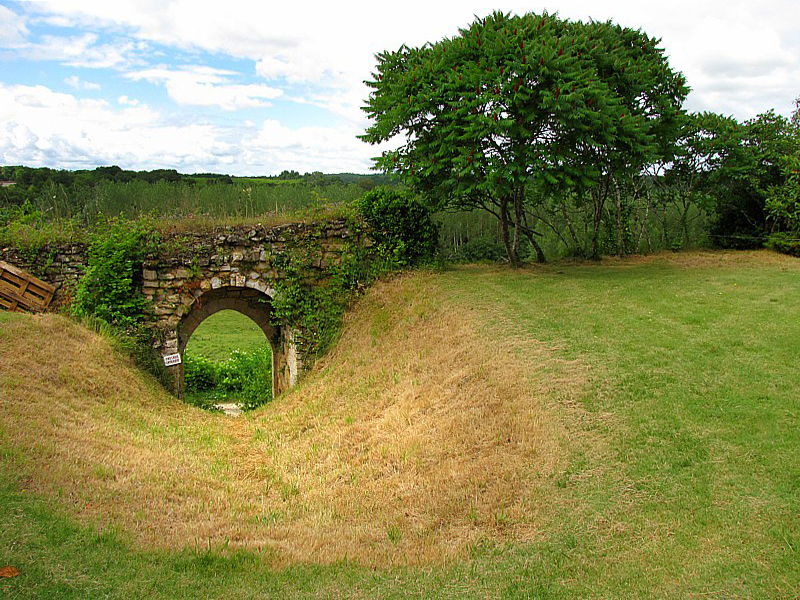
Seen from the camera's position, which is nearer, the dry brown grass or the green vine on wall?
the dry brown grass

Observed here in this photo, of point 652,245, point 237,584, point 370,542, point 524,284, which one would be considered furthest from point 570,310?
point 652,245

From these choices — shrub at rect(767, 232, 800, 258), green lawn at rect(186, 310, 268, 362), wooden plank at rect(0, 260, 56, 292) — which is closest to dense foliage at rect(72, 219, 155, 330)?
wooden plank at rect(0, 260, 56, 292)

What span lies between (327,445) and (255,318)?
22.3ft

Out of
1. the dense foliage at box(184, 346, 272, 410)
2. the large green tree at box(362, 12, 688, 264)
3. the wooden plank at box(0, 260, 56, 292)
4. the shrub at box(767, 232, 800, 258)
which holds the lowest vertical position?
the dense foliage at box(184, 346, 272, 410)

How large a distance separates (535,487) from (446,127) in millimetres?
8803

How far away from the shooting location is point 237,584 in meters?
4.22

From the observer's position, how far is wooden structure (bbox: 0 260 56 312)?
12195mm

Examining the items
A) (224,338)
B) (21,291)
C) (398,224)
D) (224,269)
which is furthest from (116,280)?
(224,338)

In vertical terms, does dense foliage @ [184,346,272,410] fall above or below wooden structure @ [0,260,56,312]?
below

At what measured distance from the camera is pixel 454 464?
6629 millimetres

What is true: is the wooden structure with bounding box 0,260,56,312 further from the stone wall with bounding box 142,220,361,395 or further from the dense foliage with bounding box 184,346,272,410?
the dense foliage with bounding box 184,346,272,410

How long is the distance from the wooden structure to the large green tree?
8028 mm

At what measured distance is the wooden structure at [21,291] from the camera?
40.0 ft

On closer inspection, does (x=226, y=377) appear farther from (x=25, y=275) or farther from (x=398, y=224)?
(x=398, y=224)
